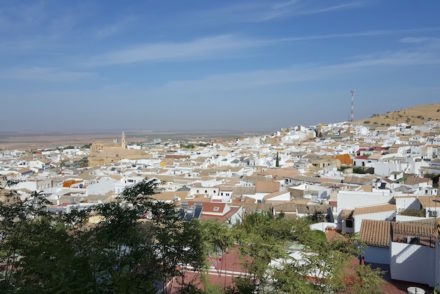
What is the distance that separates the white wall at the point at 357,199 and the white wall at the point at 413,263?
308 inches

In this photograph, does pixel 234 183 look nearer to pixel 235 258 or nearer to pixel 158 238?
pixel 235 258

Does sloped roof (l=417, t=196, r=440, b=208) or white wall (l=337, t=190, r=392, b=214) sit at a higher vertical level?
sloped roof (l=417, t=196, r=440, b=208)

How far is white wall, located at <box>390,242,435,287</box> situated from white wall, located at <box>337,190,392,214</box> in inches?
308

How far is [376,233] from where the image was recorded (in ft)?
51.0

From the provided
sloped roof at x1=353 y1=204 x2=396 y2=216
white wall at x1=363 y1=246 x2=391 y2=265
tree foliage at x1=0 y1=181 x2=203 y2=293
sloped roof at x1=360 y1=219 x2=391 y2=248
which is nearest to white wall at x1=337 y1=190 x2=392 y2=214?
sloped roof at x1=353 y1=204 x2=396 y2=216

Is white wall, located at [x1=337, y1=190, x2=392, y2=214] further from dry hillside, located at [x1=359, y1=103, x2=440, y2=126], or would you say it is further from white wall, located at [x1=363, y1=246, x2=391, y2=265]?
→ dry hillside, located at [x1=359, y1=103, x2=440, y2=126]

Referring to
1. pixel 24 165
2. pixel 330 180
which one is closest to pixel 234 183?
pixel 330 180

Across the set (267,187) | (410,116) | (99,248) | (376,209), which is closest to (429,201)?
(376,209)

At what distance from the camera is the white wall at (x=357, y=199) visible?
21281mm

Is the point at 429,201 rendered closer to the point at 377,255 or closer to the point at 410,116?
the point at 377,255

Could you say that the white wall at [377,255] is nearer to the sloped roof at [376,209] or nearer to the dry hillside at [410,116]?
the sloped roof at [376,209]

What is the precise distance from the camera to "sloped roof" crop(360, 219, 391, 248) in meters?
15.0

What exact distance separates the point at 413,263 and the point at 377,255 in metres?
1.80

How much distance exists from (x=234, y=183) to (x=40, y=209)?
24.4 m
